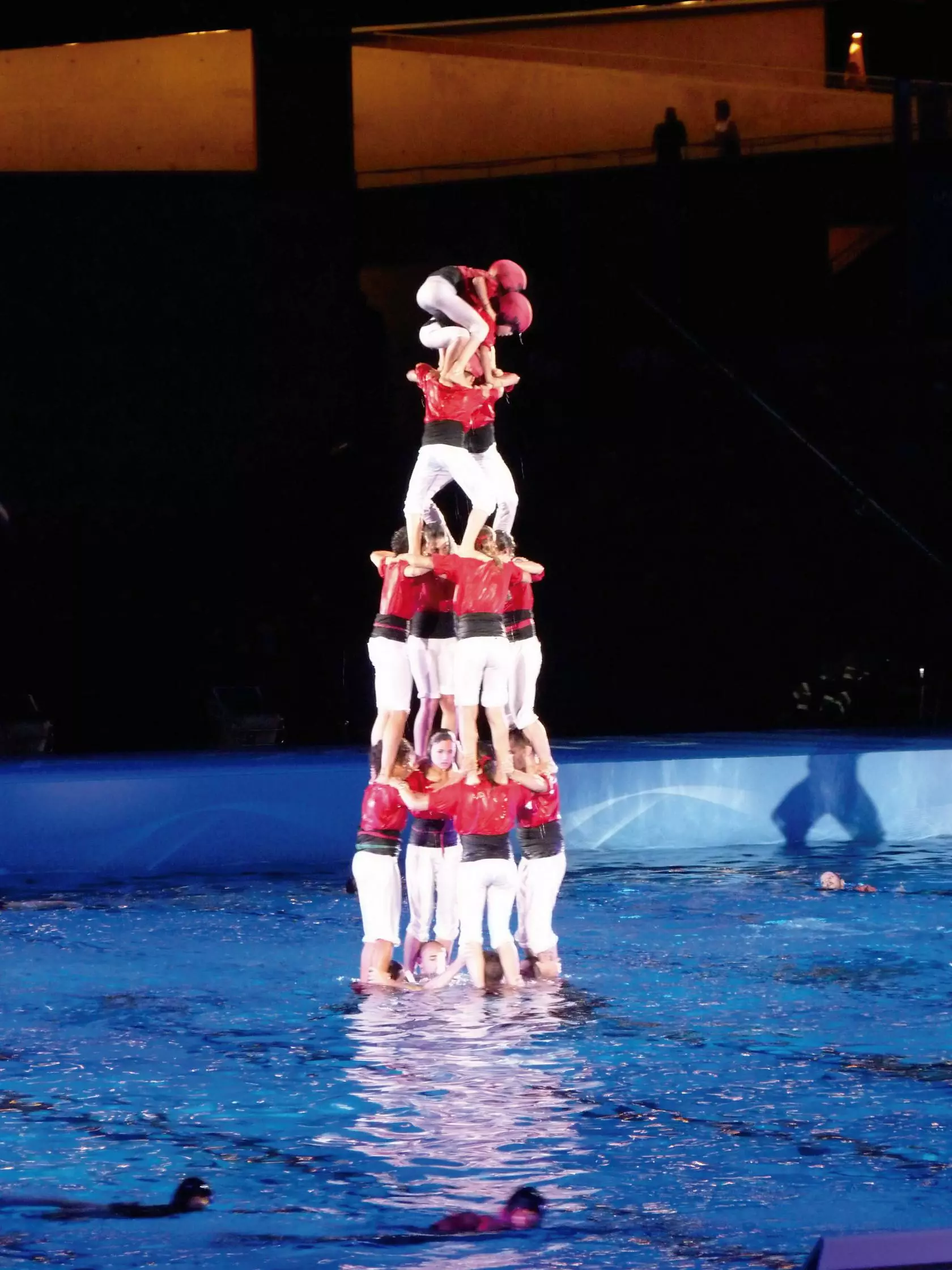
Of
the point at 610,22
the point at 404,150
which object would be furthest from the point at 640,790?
the point at 610,22

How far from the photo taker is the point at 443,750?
706 centimetres

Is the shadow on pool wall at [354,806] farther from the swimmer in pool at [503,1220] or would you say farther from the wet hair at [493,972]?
the swimmer in pool at [503,1220]

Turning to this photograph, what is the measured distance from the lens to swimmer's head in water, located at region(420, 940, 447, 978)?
7.48 metres

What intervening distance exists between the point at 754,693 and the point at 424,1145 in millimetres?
11978

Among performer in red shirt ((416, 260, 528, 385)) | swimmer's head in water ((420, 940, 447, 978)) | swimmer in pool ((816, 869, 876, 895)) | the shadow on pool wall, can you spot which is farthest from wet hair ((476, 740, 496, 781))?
the shadow on pool wall

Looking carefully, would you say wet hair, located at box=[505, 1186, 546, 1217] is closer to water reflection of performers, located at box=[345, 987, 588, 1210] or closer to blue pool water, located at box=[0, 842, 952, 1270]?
blue pool water, located at box=[0, 842, 952, 1270]

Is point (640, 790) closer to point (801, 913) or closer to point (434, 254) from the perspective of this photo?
point (801, 913)

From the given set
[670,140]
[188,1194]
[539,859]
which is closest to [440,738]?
[539,859]

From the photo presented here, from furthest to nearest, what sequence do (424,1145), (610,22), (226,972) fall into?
(610,22), (226,972), (424,1145)

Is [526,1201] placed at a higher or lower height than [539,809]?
lower

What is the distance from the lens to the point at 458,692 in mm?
7406

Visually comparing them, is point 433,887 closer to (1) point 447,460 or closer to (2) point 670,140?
(1) point 447,460

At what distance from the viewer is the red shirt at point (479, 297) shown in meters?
7.82

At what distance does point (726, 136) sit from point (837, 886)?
32.5 ft
